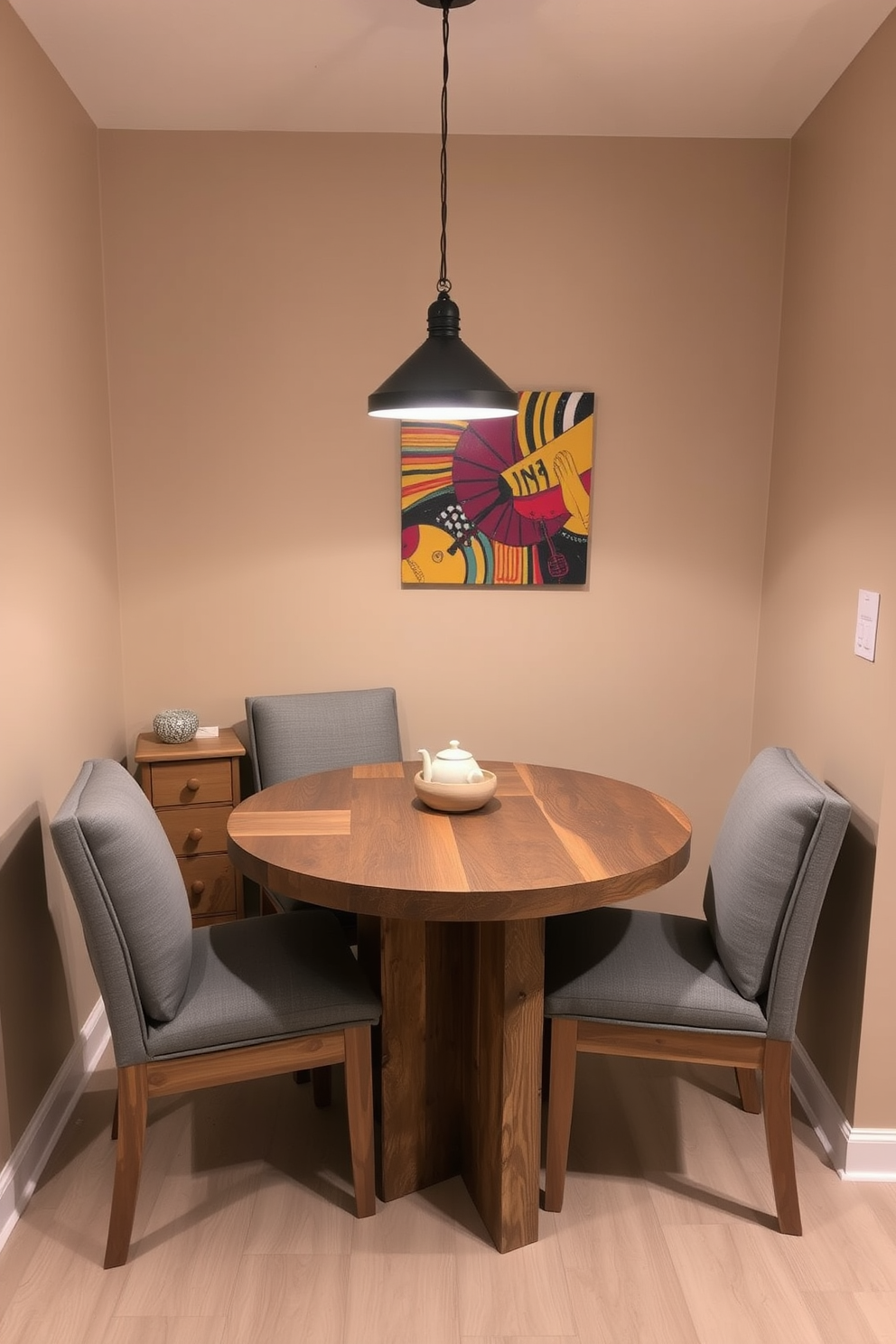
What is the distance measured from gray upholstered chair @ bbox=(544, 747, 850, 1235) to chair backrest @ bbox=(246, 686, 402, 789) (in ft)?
3.30

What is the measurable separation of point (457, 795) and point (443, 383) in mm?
886

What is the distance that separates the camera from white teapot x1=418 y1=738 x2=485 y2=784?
87.6 inches

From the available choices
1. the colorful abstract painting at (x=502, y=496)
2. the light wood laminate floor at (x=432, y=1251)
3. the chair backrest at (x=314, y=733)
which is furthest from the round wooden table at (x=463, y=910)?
the colorful abstract painting at (x=502, y=496)

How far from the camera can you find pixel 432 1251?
2.05 metres

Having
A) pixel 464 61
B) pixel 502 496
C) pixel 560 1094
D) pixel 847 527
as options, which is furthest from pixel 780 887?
pixel 464 61

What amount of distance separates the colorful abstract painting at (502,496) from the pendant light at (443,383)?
0.82 m

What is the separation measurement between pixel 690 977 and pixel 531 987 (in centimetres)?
38

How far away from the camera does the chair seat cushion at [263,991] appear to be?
1971 millimetres

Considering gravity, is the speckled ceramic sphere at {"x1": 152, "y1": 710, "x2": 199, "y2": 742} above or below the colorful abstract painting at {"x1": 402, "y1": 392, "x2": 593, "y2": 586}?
below

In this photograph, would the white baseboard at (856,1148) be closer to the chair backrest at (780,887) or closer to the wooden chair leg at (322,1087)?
the chair backrest at (780,887)

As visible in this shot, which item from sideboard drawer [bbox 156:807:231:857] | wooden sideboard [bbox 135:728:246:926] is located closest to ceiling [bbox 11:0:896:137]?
wooden sideboard [bbox 135:728:246:926]

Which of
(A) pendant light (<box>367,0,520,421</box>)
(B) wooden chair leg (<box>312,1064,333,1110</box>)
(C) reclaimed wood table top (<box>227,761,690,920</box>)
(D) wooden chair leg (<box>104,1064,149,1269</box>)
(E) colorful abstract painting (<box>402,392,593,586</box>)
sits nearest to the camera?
(C) reclaimed wood table top (<box>227,761,690,920</box>)

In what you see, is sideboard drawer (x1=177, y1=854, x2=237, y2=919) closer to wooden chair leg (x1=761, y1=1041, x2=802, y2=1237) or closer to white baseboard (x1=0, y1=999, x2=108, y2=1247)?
white baseboard (x1=0, y1=999, x2=108, y2=1247)

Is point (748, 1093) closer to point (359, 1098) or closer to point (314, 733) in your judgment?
point (359, 1098)
